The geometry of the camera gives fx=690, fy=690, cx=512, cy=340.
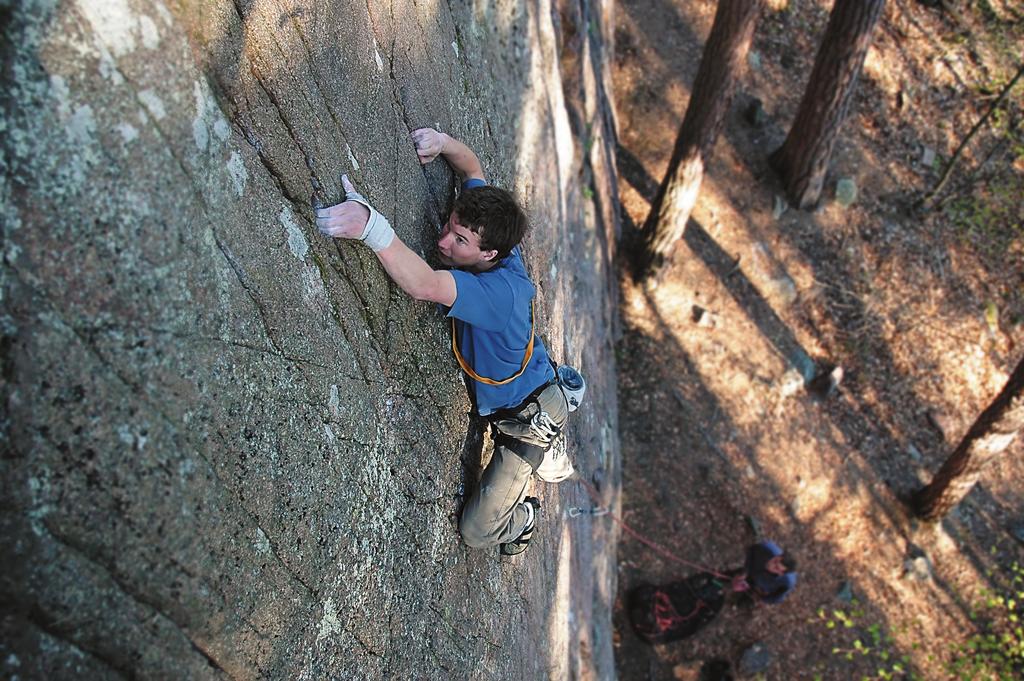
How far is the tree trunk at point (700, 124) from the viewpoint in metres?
8.23

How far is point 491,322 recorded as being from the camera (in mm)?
3268

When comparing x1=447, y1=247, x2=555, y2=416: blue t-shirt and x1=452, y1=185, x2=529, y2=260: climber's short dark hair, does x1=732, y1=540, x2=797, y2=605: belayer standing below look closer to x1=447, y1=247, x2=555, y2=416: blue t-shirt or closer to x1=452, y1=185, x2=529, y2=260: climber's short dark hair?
x1=447, y1=247, x2=555, y2=416: blue t-shirt

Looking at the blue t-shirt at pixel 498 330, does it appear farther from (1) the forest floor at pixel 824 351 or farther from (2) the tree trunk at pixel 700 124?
(2) the tree trunk at pixel 700 124

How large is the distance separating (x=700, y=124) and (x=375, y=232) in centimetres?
738

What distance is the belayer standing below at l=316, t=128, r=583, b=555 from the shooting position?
285 centimetres

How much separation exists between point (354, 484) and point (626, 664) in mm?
6795

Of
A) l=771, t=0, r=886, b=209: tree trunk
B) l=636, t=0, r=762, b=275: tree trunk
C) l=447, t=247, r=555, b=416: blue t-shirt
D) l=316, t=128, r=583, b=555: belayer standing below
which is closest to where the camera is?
l=316, t=128, r=583, b=555: belayer standing below

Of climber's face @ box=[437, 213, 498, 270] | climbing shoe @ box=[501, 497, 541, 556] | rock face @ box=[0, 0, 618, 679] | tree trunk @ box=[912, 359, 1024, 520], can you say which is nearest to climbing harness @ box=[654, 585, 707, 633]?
tree trunk @ box=[912, 359, 1024, 520]

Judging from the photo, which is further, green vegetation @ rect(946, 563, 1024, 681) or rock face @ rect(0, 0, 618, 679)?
green vegetation @ rect(946, 563, 1024, 681)

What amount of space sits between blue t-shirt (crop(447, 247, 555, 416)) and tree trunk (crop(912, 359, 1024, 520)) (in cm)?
743

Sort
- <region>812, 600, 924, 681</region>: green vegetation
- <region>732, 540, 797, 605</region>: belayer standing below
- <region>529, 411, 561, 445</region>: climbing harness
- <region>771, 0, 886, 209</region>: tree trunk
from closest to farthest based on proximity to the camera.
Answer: <region>529, 411, 561, 445</region>: climbing harness < <region>732, 540, 797, 605</region>: belayer standing below < <region>812, 600, 924, 681</region>: green vegetation < <region>771, 0, 886, 209</region>: tree trunk

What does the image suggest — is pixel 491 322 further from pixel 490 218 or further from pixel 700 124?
pixel 700 124

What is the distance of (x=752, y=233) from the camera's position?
11.2 metres

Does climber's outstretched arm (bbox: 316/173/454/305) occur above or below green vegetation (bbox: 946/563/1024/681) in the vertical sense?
above
